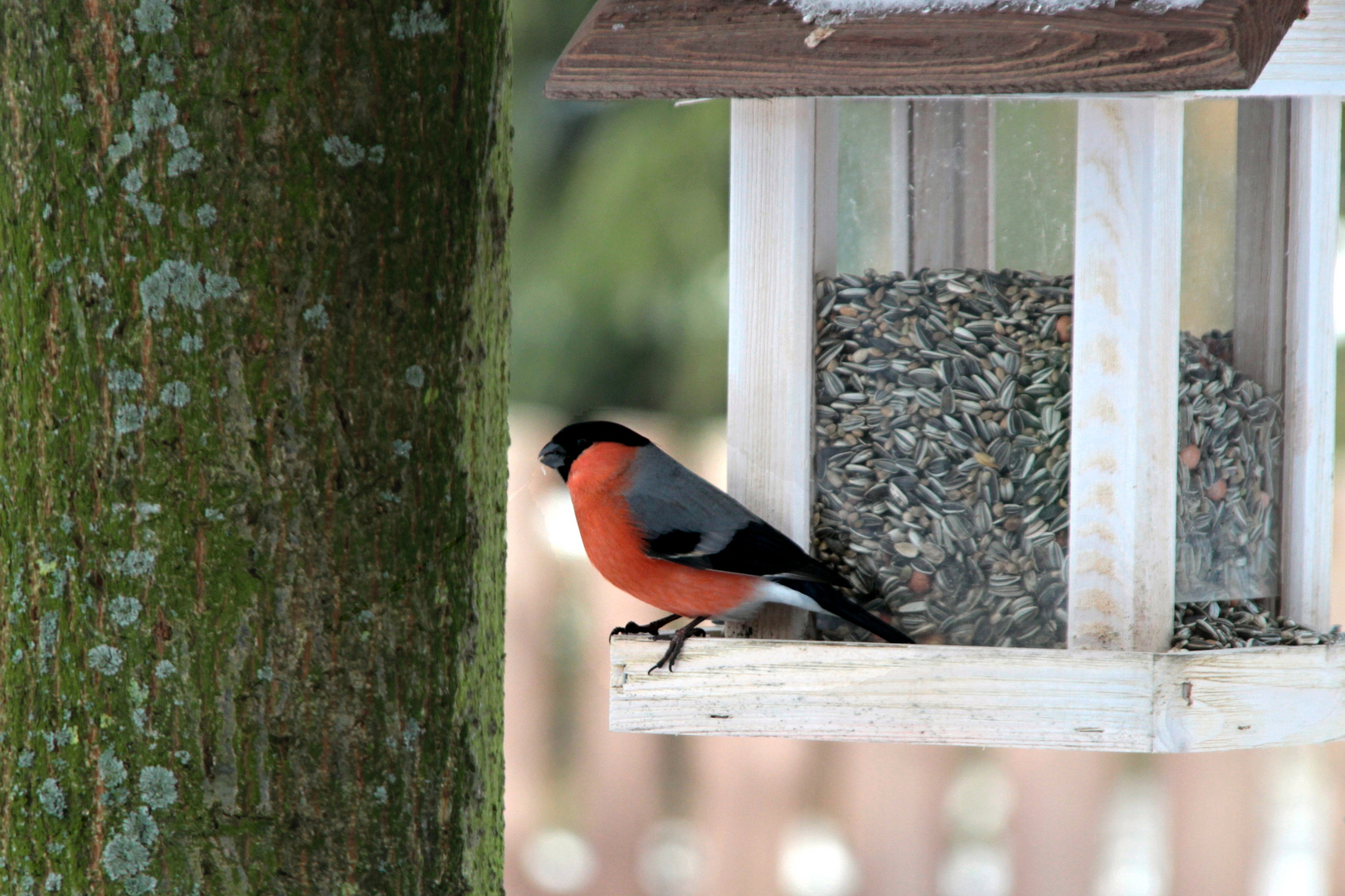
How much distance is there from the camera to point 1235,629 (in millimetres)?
2133

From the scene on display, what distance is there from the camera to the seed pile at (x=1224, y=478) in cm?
211

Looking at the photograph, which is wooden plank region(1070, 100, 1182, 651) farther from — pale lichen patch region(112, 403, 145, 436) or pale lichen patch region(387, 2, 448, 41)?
pale lichen patch region(112, 403, 145, 436)

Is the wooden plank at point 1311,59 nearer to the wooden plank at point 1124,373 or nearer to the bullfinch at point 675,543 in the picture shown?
the wooden plank at point 1124,373

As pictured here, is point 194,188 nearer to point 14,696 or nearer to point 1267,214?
point 14,696

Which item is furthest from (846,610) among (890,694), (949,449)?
(949,449)

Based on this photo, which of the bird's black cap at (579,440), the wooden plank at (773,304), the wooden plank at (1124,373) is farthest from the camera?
the bird's black cap at (579,440)

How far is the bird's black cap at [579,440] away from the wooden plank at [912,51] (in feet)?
2.82

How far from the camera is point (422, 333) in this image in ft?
5.16

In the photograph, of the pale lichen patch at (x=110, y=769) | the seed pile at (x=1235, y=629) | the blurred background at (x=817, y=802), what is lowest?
the blurred background at (x=817, y=802)

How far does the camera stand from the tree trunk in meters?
1.48

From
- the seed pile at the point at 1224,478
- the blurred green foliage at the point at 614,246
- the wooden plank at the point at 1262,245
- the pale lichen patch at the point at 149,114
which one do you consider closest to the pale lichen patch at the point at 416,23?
the pale lichen patch at the point at 149,114

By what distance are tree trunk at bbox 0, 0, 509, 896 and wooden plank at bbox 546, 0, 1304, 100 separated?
365 mm

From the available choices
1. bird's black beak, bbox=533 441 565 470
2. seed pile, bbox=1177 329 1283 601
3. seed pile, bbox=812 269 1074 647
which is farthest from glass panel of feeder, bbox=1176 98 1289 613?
bird's black beak, bbox=533 441 565 470

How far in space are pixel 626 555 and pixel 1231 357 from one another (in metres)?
1.03
